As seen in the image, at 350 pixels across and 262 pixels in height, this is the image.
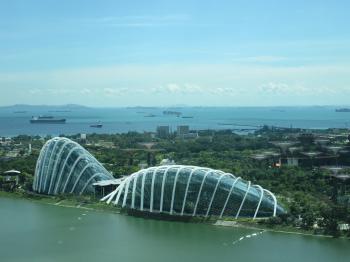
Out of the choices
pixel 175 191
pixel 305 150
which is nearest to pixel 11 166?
pixel 175 191

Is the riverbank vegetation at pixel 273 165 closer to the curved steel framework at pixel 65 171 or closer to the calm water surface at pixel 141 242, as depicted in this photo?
the calm water surface at pixel 141 242

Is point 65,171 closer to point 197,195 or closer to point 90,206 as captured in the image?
point 90,206

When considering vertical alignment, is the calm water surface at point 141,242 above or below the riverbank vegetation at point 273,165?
below

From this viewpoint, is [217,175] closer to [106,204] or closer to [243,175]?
[106,204]

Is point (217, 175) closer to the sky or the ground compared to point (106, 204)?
closer to the sky

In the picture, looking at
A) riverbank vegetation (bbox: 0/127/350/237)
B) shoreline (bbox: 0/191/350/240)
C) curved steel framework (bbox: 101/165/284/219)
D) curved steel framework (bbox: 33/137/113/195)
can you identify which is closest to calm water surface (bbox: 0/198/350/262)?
shoreline (bbox: 0/191/350/240)

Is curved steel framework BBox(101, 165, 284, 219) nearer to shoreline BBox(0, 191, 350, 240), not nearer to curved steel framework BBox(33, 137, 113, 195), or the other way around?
shoreline BBox(0, 191, 350, 240)

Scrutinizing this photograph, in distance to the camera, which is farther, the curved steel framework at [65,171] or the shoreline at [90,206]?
the curved steel framework at [65,171]

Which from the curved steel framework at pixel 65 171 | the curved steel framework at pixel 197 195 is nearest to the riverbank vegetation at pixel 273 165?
the curved steel framework at pixel 197 195
